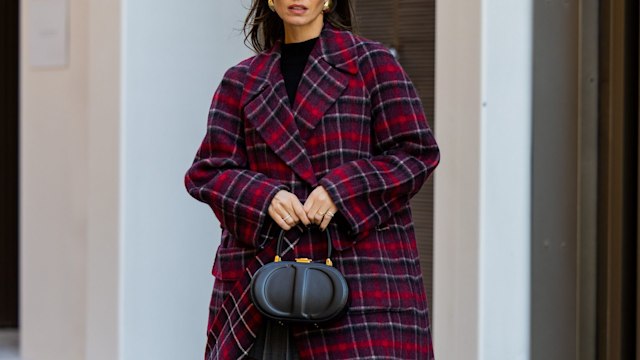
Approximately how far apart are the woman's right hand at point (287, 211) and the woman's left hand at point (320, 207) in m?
0.01

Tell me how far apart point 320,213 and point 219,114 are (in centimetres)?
43

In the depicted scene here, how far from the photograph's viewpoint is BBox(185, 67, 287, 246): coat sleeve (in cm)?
254

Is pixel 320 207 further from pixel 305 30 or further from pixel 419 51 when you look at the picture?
Answer: pixel 419 51

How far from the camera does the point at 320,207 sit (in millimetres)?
2484

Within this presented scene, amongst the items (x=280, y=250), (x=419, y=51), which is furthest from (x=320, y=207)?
(x=419, y=51)

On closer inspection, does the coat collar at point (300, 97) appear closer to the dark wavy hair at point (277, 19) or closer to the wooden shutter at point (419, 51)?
the dark wavy hair at point (277, 19)

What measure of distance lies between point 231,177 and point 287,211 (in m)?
0.20

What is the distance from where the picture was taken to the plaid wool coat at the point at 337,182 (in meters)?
2.51
